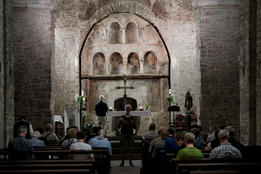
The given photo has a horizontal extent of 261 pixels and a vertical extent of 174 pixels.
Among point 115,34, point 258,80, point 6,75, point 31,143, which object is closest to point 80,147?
point 31,143

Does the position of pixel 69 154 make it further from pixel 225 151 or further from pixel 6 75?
pixel 6 75

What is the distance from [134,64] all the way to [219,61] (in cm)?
888

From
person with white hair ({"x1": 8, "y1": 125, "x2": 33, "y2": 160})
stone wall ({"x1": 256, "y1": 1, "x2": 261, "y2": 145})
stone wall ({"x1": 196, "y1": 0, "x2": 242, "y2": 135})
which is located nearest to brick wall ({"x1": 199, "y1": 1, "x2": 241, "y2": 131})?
stone wall ({"x1": 196, "y1": 0, "x2": 242, "y2": 135})

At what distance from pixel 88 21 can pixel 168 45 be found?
176 inches

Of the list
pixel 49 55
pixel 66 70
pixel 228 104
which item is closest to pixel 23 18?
pixel 49 55

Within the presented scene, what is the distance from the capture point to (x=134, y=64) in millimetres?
27078

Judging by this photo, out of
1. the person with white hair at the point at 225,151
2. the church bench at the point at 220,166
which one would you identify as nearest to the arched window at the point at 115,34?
the person with white hair at the point at 225,151

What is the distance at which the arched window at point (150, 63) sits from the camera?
1057 inches

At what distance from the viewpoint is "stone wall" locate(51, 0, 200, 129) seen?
24.6 m

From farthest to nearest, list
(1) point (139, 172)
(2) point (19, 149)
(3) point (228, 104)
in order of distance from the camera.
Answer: (3) point (228, 104) → (1) point (139, 172) → (2) point (19, 149)

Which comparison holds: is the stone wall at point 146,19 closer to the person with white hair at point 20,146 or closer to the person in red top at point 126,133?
the person in red top at point 126,133

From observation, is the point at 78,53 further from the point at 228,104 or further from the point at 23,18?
the point at 228,104

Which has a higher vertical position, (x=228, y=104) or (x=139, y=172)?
(x=228, y=104)

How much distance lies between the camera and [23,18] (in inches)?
737
